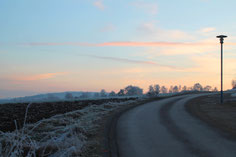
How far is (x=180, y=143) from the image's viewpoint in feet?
33.4

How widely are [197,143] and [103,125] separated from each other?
6.12 metres

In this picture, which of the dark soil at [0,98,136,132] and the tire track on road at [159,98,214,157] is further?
the dark soil at [0,98,136,132]

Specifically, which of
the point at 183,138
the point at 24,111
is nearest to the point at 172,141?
the point at 183,138

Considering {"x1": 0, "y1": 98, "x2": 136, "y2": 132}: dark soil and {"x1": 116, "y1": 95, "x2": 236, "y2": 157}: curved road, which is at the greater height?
{"x1": 116, "y1": 95, "x2": 236, "y2": 157}: curved road

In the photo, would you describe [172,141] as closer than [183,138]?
Yes

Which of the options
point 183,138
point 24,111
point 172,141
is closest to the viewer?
point 172,141

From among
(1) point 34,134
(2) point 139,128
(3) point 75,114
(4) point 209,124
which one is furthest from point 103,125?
(3) point 75,114

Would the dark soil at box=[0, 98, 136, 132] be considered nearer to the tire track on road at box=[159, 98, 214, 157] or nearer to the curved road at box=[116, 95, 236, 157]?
the curved road at box=[116, 95, 236, 157]

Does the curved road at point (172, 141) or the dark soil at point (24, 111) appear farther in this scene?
the dark soil at point (24, 111)

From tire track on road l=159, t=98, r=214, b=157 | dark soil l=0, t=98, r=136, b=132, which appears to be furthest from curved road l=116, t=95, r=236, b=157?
dark soil l=0, t=98, r=136, b=132

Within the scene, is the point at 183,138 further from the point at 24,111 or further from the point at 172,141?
the point at 24,111

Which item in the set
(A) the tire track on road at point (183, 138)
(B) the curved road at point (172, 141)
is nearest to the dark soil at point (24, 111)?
(B) the curved road at point (172, 141)

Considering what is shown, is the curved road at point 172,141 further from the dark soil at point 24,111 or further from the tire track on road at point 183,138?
the dark soil at point 24,111

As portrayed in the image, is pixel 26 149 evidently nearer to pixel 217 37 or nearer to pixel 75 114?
pixel 75 114
